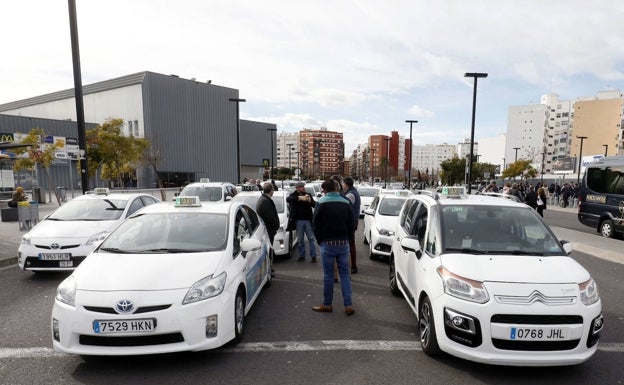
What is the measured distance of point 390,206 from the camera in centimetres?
964

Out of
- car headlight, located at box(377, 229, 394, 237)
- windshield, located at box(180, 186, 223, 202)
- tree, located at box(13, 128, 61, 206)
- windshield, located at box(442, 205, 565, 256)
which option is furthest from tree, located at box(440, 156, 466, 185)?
windshield, located at box(442, 205, 565, 256)

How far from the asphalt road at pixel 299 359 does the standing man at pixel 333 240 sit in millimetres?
324

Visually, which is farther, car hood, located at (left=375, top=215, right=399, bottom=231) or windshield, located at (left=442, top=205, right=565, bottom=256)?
car hood, located at (left=375, top=215, right=399, bottom=231)

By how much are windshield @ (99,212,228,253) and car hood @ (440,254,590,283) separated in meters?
2.60

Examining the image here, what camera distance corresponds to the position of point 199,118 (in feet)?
133

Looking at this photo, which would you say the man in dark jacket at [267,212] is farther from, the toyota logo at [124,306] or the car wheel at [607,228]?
the car wheel at [607,228]

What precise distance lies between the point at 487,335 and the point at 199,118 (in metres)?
40.8

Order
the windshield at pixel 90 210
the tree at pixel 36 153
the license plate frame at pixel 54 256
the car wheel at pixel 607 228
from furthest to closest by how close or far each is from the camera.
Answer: the tree at pixel 36 153
the car wheel at pixel 607 228
the windshield at pixel 90 210
the license plate frame at pixel 54 256

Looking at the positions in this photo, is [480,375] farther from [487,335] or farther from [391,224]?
[391,224]

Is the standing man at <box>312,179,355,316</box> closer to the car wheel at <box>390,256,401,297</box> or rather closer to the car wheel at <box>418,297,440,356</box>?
→ the car wheel at <box>390,256,401,297</box>

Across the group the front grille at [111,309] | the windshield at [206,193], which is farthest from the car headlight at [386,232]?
the windshield at [206,193]

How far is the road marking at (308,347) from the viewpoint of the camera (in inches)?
155

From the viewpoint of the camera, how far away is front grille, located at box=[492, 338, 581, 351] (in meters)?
3.25

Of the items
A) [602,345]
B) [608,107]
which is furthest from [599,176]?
[608,107]
